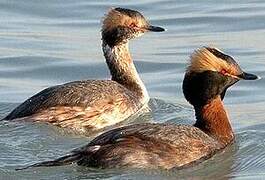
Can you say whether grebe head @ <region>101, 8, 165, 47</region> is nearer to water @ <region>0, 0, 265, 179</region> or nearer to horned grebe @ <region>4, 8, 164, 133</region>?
horned grebe @ <region>4, 8, 164, 133</region>

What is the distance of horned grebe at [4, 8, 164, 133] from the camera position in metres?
12.8

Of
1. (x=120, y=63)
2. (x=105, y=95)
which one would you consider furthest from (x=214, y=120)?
(x=120, y=63)

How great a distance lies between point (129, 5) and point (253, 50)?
13.7 feet

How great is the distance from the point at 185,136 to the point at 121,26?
3.92 metres

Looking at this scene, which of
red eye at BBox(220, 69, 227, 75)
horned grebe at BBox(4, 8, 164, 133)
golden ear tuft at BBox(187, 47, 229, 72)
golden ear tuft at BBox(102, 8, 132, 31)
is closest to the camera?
golden ear tuft at BBox(187, 47, 229, 72)

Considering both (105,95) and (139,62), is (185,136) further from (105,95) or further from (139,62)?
(139,62)

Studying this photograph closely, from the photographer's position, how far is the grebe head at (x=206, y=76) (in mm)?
11641

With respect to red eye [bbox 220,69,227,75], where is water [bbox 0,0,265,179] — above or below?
below

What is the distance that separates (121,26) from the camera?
14.7 metres

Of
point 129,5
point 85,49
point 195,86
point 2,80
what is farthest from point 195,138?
point 129,5

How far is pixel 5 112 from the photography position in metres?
13.5

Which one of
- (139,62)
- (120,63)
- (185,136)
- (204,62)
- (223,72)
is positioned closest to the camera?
(185,136)

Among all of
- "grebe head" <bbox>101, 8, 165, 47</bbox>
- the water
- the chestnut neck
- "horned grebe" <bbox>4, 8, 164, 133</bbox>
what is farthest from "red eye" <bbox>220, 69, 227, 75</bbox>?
"grebe head" <bbox>101, 8, 165, 47</bbox>

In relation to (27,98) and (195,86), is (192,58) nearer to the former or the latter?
(195,86)
